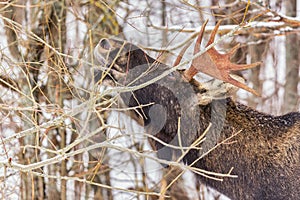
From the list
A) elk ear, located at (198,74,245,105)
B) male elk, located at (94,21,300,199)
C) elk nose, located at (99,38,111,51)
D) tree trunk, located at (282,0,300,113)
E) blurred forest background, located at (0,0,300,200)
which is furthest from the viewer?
tree trunk, located at (282,0,300,113)

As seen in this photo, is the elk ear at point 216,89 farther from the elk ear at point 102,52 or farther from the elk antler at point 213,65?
Answer: the elk ear at point 102,52

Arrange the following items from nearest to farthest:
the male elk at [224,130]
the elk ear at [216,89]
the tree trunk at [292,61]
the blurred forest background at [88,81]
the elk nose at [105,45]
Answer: the elk ear at [216,89]
the male elk at [224,130]
the elk nose at [105,45]
the blurred forest background at [88,81]
the tree trunk at [292,61]

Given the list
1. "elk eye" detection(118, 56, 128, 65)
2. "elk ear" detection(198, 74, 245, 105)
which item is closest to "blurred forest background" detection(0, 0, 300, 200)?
"elk eye" detection(118, 56, 128, 65)

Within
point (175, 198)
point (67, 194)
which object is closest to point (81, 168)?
point (67, 194)

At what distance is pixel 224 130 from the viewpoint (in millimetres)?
4344

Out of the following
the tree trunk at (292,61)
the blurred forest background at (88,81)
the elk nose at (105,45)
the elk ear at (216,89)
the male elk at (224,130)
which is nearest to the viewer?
the elk ear at (216,89)

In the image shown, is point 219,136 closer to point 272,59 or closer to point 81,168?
point 81,168

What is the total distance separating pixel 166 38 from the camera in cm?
681

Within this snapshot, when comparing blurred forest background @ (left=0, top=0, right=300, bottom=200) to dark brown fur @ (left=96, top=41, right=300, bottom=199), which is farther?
blurred forest background @ (left=0, top=0, right=300, bottom=200)

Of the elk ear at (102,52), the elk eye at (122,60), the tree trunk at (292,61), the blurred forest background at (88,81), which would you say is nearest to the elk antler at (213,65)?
the elk eye at (122,60)

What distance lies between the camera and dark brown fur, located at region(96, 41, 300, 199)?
4.30 metres

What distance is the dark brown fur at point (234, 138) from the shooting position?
4301 mm

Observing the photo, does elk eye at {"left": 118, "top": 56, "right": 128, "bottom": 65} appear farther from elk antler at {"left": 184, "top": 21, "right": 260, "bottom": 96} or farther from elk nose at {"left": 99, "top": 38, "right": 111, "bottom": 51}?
elk antler at {"left": 184, "top": 21, "right": 260, "bottom": 96}

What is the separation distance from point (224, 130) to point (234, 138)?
10cm
